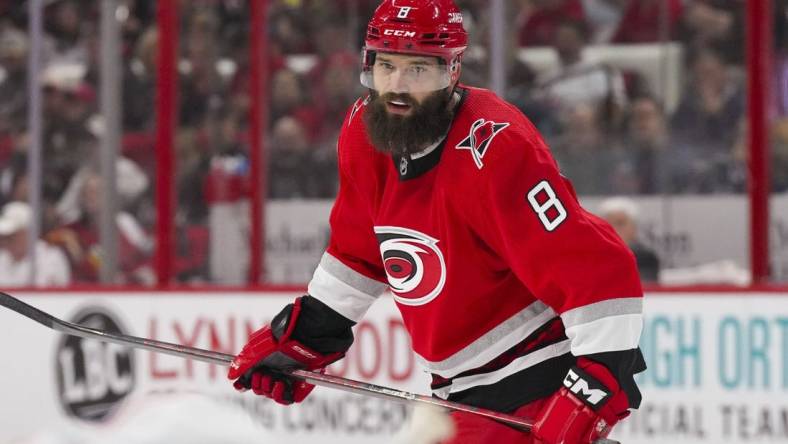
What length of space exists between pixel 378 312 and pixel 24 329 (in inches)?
59.4

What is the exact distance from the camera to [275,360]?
264 cm

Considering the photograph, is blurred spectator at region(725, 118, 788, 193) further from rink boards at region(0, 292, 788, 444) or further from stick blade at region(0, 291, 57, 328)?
stick blade at region(0, 291, 57, 328)

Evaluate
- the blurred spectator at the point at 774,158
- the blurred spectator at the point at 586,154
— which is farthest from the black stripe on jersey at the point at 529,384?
the blurred spectator at the point at 586,154

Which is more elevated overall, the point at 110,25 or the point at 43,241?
the point at 110,25

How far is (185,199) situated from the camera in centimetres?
532

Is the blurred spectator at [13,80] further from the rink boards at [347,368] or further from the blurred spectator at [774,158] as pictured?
the blurred spectator at [774,158]

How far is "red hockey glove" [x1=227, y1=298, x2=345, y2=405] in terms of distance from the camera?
2635mm

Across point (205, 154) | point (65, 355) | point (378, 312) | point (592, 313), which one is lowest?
point (65, 355)

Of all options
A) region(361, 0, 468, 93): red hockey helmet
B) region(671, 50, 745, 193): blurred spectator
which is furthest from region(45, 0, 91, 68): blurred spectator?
region(361, 0, 468, 93): red hockey helmet

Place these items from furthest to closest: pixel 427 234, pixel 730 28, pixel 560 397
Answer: pixel 730 28 < pixel 427 234 < pixel 560 397

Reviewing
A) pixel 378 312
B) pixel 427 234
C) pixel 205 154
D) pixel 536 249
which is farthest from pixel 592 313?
pixel 205 154

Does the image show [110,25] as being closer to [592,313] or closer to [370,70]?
[370,70]

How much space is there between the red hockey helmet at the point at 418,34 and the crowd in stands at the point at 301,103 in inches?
89.0

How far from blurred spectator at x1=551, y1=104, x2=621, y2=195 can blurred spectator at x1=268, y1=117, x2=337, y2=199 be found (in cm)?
88
